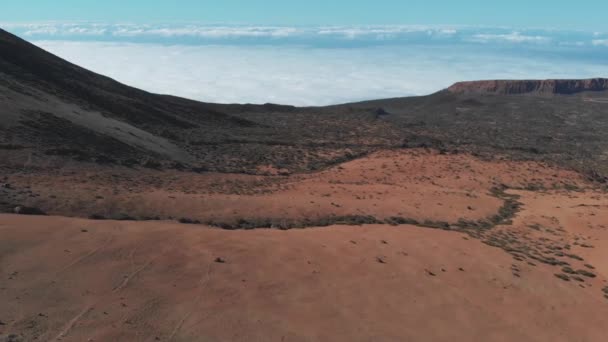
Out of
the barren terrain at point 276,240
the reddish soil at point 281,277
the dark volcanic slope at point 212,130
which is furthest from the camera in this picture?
the dark volcanic slope at point 212,130

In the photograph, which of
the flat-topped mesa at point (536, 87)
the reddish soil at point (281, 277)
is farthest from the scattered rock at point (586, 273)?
the flat-topped mesa at point (536, 87)

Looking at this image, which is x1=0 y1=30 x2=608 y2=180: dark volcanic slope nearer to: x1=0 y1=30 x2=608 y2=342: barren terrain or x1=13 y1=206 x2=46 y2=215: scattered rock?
x1=0 y1=30 x2=608 y2=342: barren terrain

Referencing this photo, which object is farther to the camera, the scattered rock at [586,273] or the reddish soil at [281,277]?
the scattered rock at [586,273]

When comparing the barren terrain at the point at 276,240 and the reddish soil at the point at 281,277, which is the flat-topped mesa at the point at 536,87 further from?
the reddish soil at the point at 281,277

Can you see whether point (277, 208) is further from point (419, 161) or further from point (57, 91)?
point (57, 91)

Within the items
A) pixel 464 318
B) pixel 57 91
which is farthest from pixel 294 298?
pixel 57 91

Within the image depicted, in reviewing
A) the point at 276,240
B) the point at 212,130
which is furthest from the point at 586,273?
the point at 212,130

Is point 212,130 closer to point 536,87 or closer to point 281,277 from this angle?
point 281,277
